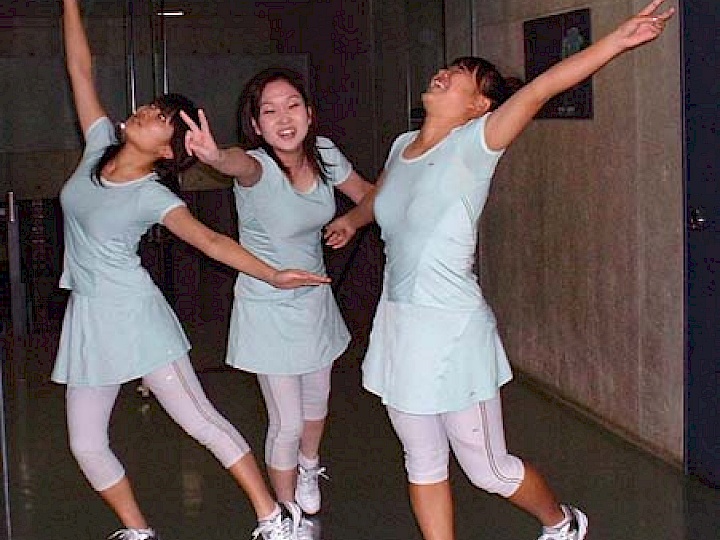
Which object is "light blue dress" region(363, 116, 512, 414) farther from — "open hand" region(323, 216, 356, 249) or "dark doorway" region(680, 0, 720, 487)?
"dark doorway" region(680, 0, 720, 487)

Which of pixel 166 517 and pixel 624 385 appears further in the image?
pixel 624 385

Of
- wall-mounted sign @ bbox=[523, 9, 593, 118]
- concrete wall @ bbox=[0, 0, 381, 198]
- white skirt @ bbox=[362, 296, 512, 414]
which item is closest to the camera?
white skirt @ bbox=[362, 296, 512, 414]

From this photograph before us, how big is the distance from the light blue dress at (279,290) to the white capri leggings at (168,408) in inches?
9.3

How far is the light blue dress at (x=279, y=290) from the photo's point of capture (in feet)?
14.7

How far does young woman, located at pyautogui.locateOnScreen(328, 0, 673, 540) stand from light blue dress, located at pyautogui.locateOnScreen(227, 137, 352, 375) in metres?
0.47

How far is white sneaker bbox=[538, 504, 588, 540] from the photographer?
4.17m

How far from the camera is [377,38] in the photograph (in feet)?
23.6

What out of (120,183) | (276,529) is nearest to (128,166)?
(120,183)

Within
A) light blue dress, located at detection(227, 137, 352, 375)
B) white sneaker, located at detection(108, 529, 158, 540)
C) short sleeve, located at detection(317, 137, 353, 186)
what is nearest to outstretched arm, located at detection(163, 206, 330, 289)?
light blue dress, located at detection(227, 137, 352, 375)

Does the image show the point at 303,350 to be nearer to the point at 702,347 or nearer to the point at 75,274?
the point at 75,274

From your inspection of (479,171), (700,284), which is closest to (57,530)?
(479,171)

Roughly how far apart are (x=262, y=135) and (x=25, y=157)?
270 cm

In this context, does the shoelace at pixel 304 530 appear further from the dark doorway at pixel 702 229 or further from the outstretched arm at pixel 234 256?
the dark doorway at pixel 702 229

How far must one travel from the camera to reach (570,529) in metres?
4.19
